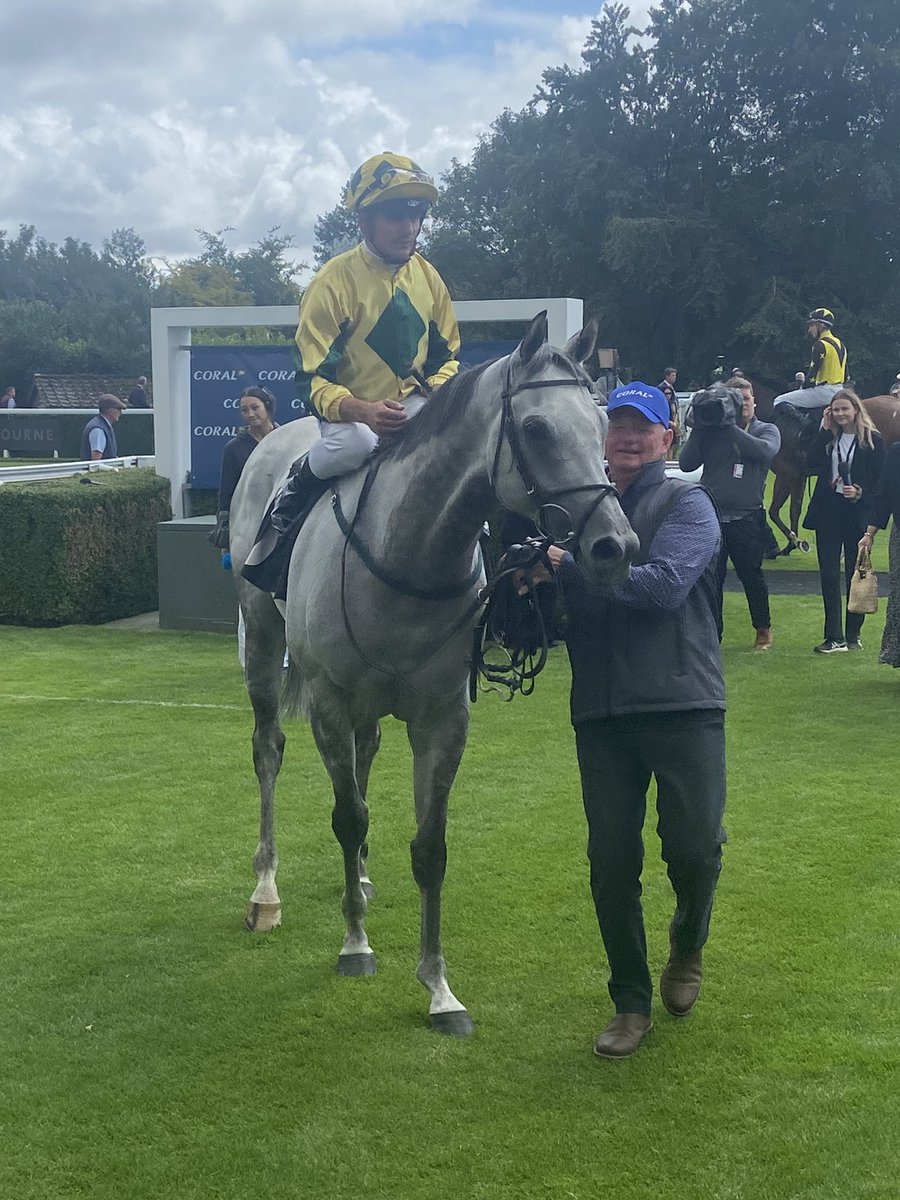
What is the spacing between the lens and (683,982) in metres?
3.85

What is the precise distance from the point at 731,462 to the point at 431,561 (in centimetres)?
609

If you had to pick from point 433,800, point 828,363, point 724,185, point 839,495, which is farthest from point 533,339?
point 724,185

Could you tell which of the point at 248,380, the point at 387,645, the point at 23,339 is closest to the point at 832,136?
the point at 23,339

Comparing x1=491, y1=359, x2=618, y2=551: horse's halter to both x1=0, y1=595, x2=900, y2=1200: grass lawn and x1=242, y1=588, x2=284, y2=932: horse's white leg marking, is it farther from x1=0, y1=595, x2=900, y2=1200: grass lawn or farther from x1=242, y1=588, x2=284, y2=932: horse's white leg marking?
x1=242, y1=588, x2=284, y2=932: horse's white leg marking

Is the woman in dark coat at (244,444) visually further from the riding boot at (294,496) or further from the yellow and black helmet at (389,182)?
the yellow and black helmet at (389,182)

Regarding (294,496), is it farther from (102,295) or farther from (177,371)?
(102,295)

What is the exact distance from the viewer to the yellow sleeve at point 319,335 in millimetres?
4195

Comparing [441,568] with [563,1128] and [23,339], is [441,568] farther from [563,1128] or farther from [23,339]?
[23,339]

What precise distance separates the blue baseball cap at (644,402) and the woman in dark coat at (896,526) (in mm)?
4625

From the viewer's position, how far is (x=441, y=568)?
3.73 meters

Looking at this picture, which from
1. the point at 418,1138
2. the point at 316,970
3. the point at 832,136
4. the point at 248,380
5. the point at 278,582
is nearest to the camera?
the point at 418,1138

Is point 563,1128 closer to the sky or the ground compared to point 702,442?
closer to the ground

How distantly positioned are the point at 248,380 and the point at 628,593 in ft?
28.9

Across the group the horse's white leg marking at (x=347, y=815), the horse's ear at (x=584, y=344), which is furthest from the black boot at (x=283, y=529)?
the horse's ear at (x=584, y=344)
